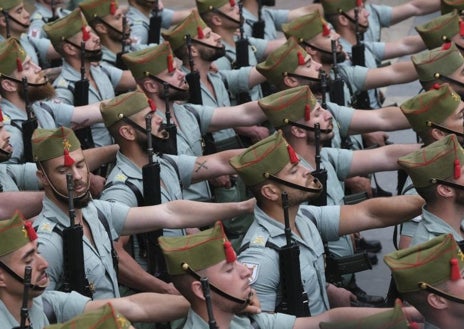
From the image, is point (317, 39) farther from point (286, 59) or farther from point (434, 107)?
point (434, 107)

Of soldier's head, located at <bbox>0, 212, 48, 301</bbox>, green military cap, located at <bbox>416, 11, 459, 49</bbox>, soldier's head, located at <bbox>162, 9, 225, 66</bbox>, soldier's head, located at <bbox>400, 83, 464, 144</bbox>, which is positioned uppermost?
soldier's head, located at <bbox>0, 212, 48, 301</bbox>

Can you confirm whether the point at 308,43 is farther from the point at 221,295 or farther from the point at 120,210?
the point at 221,295

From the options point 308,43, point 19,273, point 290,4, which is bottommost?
point 290,4

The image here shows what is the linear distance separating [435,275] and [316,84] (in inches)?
136

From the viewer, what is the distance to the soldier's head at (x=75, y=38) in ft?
36.7

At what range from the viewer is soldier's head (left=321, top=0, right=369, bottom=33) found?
39.6 feet

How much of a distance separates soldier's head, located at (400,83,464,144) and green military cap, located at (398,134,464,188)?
2.90ft

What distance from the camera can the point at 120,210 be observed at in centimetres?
825

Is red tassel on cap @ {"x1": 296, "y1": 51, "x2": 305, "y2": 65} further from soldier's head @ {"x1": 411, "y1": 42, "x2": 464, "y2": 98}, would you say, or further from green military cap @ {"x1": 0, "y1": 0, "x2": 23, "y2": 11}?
green military cap @ {"x1": 0, "y1": 0, "x2": 23, "y2": 11}

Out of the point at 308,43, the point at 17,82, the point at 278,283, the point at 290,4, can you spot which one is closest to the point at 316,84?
the point at 308,43

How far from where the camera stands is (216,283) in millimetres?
7035

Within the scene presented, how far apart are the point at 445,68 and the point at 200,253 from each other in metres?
3.37

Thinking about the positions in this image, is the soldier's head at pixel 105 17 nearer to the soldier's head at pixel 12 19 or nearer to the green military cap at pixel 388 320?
the soldier's head at pixel 12 19

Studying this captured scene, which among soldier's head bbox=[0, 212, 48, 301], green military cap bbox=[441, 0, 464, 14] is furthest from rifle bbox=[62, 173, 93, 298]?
green military cap bbox=[441, 0, 464, 14]
